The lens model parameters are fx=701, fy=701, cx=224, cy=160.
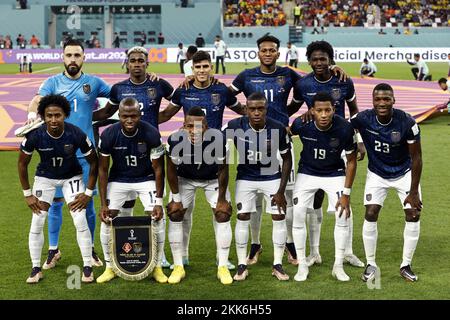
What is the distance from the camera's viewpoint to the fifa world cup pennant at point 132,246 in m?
7.64

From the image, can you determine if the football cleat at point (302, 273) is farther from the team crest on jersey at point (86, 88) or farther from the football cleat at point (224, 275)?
the team crest on jersey at point (86, 88)

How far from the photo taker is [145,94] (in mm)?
8273

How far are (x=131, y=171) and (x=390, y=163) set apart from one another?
2861mm

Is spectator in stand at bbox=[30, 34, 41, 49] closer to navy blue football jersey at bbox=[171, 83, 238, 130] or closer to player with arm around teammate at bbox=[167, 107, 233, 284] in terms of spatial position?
navy blue football jersey at bbox=[171, 83, 238, 130]

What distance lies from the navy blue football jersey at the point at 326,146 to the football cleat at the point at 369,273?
1075mm

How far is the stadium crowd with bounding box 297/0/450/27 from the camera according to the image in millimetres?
48312

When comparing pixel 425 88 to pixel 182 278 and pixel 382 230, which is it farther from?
pixel 182 278

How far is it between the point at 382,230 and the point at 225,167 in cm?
314

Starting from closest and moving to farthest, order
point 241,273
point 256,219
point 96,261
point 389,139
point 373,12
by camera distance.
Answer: point 389,139 < point 241,273 < point 96,261 < point 256,219 < point 373,12

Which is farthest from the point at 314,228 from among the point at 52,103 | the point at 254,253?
the point at 52,103

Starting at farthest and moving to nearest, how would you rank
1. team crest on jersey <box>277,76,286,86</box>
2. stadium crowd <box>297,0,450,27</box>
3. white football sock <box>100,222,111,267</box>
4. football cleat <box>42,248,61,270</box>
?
stadium crowd <box>297,0,450,27</box>
team crest on jersey <box>277,76,286,86</box>
football cleat <box>42,248,61,270</box>
white football sock <box>100,222,111,267</box>

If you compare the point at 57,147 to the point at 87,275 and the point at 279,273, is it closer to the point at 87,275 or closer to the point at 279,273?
the point at 87,275

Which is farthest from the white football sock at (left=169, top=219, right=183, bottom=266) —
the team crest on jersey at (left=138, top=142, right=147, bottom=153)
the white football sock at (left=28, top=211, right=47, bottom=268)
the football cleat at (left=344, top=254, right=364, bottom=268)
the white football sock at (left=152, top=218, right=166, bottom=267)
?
the football cleat at (left=344, top=254, right=364, bottom=268)

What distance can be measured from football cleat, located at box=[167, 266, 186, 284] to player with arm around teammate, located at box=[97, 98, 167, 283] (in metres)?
0.09
